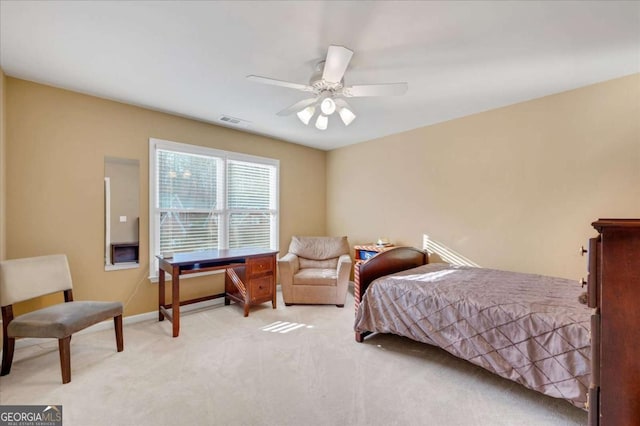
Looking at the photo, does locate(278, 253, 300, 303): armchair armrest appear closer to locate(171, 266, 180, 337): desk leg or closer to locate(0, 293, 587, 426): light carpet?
locate(0, 293, 587, 426): light carpet

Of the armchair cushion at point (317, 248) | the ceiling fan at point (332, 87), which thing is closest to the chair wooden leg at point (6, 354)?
the ceiling fan at point (332, 87)

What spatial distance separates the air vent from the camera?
3615 mm

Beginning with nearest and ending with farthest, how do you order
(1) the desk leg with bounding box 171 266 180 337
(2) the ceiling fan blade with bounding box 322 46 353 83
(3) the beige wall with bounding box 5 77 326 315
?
(2) the ceiling fan blade with bounding box 322 46 353 83 → (3) the beige wall with bounding box 5 77 326 315 → (1) the desk leg with bounding box 171 266 180 337

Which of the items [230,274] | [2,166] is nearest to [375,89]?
[230,274]

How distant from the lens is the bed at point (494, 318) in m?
1.65

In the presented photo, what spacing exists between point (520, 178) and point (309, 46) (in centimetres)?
270

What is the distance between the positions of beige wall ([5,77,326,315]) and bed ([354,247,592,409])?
248cm

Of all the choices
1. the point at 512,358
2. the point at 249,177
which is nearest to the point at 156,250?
the point at 249,177

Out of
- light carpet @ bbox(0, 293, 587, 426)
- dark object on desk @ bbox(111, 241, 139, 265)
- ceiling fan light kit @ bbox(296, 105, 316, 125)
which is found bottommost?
light carpet @ bbox(0, 293, 587, 426)

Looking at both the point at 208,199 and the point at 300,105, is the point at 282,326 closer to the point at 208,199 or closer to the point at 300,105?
the point at 208,199

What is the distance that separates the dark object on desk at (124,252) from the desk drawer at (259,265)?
132 centimetres

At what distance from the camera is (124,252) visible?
10.5ft

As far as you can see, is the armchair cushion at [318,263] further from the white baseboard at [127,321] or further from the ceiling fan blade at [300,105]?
the ceiling fan blade at [300,105]

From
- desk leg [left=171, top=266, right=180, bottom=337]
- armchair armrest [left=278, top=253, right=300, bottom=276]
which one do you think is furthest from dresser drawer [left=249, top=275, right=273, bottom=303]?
desk leg [left=171, top=266, right=180, bottom=337]
